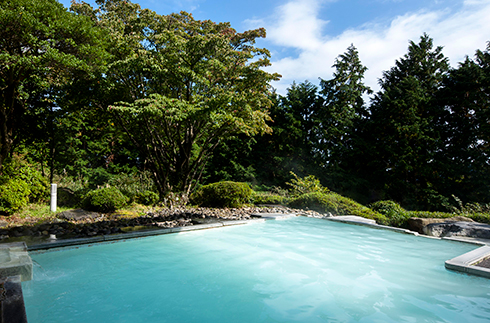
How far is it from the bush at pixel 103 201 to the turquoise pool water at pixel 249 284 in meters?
2.68

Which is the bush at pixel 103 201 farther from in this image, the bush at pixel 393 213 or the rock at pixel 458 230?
the rock at pixel 458 230

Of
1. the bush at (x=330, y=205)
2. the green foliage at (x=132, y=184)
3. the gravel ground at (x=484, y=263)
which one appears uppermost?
the green foliage at (x=132, y=184)

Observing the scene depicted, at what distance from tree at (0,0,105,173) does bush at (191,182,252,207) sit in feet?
16.0

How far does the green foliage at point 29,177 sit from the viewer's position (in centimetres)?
608

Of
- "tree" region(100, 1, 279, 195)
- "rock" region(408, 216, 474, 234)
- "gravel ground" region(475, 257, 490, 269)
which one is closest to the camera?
"gravel ground" region(475, 257, 490, 269)

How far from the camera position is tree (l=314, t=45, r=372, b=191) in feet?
50.5

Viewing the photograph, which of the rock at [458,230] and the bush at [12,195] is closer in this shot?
the rock at [458,230]

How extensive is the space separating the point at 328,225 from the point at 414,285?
11.6 feet

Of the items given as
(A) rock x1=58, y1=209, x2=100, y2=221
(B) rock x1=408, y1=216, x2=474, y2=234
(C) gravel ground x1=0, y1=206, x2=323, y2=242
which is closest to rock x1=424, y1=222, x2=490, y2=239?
(B) rock x1=408, y1=216, x2=474, y2=234

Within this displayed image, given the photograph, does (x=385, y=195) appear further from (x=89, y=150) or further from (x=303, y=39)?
(x=89, y=150)

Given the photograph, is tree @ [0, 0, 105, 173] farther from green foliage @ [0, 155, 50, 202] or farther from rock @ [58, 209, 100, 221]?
rock @ [58, 209, 100, 221]

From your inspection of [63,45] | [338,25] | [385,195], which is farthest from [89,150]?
[385,195]

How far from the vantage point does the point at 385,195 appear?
14.3m

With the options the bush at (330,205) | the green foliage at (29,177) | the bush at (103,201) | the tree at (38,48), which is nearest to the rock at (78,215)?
the bush at (103,201)
